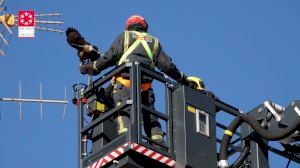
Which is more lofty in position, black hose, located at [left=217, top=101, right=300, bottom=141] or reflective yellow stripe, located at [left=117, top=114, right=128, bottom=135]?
reflective yellow stripe, located at [left=117, top=114, right=128, bottom=135]

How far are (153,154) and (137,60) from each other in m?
2.08

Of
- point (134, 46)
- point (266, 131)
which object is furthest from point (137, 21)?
point (266, 131)

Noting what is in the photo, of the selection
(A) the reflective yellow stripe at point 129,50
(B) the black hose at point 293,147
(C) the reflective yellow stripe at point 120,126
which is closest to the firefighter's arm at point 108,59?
(A) the reflective yellow stripe at point 129,50

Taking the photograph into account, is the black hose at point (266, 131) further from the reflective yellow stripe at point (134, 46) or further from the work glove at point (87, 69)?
the work glove at point (87, 69)

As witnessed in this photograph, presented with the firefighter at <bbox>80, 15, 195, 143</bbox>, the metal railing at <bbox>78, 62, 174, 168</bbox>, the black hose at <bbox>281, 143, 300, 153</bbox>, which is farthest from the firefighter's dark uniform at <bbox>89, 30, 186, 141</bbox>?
the black hose at <bbox>281, 143, 300, 153</bbox>

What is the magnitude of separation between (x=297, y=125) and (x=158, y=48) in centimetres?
386

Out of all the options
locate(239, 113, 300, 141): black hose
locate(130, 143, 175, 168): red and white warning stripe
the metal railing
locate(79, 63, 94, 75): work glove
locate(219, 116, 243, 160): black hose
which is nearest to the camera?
locate(239, 113, 300, 141): black hose

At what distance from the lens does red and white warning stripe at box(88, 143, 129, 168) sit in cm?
1714

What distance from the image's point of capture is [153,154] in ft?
56.6

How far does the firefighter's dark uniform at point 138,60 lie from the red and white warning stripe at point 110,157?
0.79m

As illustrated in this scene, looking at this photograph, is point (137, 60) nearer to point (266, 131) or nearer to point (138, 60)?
point (138, 60)

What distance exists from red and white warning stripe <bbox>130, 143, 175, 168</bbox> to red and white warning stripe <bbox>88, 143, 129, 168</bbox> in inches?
6.1

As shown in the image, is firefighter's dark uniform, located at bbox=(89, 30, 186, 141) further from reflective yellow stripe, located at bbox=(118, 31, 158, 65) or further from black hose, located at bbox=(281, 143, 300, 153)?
black hose, located at bbox=(281, 143, 300, 153)

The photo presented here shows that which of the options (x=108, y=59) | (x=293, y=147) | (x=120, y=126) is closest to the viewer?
(x=293, y=147)
